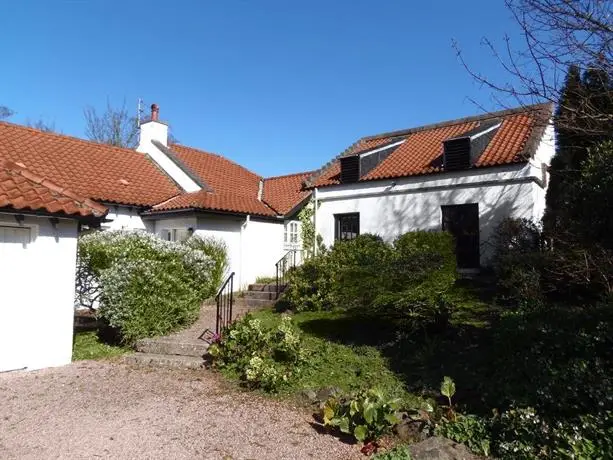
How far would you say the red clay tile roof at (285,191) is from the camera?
17078mm

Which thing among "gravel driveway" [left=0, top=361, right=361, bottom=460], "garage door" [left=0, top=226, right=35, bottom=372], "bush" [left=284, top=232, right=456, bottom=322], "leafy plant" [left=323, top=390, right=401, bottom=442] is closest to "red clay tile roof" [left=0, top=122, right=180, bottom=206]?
"garage door" [left=0, top=226, right=35, bottom=372]

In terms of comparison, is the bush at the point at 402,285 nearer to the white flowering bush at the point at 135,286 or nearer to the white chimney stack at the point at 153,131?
the white flowering bush at the point at 135,286

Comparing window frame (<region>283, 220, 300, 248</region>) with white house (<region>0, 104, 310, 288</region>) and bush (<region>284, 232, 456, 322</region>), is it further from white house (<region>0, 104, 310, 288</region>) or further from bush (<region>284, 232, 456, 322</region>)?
bush (<region>284, 232, 456, 322</region>)

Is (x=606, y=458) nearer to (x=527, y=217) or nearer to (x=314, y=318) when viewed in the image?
(x=314, y=318)

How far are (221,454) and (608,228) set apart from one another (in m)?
4.91

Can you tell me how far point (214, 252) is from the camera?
1366cm

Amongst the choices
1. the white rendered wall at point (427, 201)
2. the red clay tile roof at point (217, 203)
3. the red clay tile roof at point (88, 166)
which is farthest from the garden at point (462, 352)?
the red clay tile roof at point (88, 166)

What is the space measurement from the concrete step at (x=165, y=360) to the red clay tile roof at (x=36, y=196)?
2.62 metres

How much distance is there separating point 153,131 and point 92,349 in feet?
38.7

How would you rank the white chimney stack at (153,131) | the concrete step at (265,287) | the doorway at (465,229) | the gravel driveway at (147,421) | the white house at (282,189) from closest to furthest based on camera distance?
the gravel driveway at (147,421) → the white house at (282,189) → the doorway at (465,229) → the concrete step at (265,287) → the white chimney stack at (153,131)

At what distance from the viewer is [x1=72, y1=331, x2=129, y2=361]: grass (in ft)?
27.8

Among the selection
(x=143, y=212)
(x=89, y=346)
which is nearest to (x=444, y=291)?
(x=89, y=346)

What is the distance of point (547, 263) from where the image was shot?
914cm

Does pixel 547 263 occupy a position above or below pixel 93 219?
below
